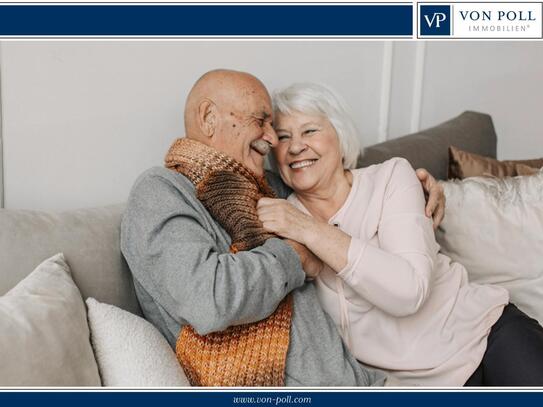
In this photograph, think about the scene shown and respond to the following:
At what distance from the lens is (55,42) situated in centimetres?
149

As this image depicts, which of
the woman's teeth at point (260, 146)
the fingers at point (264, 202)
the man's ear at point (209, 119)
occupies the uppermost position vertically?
the man's ear at point (209, 119)

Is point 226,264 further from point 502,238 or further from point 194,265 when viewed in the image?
point 502,238

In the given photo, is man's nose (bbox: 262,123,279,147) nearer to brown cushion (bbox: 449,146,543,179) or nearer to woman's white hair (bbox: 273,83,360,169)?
woman's white hair (bbox: 273,83,360,169)

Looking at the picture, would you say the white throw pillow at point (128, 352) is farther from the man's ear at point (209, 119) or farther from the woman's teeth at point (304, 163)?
the woman's teeth at point (304, 163)

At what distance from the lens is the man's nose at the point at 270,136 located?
5.04 feet

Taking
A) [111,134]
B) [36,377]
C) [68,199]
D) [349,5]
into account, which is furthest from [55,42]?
[36,377]

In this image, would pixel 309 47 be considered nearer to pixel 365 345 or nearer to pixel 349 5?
pixel 349 5

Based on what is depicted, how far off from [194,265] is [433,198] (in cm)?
71

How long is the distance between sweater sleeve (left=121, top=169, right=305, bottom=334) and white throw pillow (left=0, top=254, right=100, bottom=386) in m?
0.15

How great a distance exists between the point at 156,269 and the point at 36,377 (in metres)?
0.30

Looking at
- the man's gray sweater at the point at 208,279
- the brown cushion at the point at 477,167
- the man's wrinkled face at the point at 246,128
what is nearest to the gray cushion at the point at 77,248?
the man's gray sweater at the point at 208,279

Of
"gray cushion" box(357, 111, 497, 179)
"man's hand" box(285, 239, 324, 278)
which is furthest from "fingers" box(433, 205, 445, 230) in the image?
"man's hand" box(285, 239, 324, 278)
